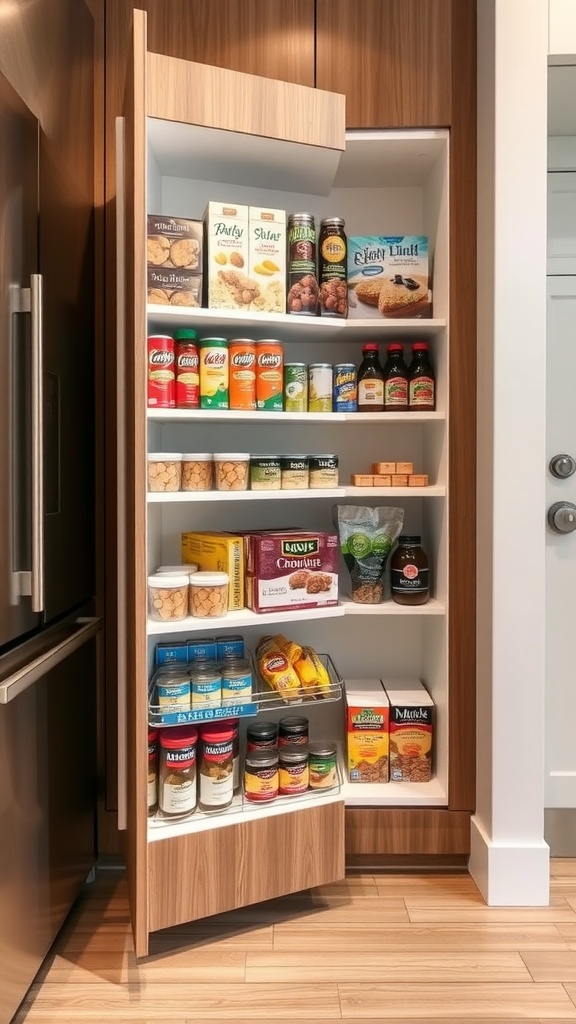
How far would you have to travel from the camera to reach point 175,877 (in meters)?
1.63

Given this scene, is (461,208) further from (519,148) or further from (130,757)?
(130,757)

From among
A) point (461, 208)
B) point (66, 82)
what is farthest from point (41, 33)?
point (461, 208)

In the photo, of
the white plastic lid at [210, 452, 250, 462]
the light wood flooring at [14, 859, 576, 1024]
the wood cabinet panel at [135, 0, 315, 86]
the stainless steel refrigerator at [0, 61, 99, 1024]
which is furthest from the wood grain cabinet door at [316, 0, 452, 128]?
the light wood flooring at [14, 859, 576, 1024]

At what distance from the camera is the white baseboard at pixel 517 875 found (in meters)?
1.83

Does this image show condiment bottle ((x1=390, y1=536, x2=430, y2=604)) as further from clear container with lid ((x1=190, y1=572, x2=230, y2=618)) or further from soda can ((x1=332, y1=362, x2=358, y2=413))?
clear container with lid ((x1=190, y1=572, x2=230, y2=618))

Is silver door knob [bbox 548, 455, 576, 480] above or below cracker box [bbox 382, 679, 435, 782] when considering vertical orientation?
above

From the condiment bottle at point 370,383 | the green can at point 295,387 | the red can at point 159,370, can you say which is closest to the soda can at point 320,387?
the green can at point 295,387

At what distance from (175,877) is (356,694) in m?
0.71

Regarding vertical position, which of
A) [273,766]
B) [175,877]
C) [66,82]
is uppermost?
[66,82]

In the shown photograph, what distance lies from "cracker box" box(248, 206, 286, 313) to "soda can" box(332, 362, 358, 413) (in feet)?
0.85

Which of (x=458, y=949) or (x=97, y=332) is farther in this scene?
(x=97, y=332)

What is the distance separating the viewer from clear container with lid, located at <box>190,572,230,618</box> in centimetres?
171

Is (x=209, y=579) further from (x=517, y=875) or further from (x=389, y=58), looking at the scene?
(x=389, y=58)

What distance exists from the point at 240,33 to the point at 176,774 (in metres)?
1.95
